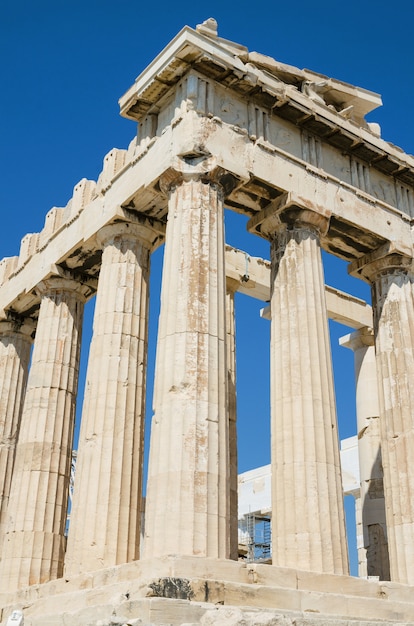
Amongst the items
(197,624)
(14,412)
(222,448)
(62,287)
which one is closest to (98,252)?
(62,287)

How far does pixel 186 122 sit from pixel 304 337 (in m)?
6.28

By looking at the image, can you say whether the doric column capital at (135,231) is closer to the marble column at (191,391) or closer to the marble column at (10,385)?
the marble column at (191,391)

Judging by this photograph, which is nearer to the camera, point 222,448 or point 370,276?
point 222,448

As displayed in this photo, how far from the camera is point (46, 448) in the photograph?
2361 cm

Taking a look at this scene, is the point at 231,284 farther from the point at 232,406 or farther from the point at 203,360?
the point at 203,360

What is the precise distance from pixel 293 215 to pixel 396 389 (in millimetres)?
5837

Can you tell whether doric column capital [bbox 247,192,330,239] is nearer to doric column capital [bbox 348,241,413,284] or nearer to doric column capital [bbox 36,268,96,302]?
doric column capital [bbox 348,241,413,284]

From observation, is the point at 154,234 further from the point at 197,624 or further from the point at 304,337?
the point at 197,624

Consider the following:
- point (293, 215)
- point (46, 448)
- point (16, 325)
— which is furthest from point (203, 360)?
point (16, 325)

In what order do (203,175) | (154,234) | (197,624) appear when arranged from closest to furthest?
1. (197,624)
2. (203,175)
3. (154,234)

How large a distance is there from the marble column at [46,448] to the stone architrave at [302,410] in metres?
7.34

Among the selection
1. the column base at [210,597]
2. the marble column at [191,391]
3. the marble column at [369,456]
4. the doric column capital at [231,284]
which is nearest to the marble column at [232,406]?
the doric column capital at [231,284]

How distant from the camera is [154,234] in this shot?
23047 millimetres

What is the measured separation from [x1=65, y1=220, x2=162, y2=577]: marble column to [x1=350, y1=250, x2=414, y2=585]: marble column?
6902 mm
